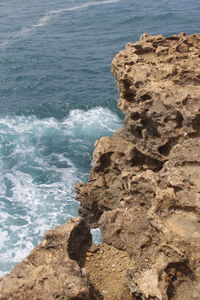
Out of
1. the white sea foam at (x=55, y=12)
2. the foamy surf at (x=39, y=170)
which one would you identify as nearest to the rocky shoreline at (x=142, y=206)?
the foamy surf at (x=39, y=170)

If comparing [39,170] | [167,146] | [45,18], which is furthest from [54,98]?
[45,18]

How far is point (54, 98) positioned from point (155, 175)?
25.3m

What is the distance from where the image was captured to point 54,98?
3541 cm

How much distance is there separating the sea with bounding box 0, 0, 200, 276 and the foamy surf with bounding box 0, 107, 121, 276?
63mm

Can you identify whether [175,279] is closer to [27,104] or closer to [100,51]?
[27,104]

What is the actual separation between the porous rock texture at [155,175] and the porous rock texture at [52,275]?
1.44 metres

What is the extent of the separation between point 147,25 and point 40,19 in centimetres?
1801

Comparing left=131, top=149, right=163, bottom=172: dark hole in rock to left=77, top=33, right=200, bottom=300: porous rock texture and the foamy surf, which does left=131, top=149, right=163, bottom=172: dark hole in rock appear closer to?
left=77, top=33, right=200, bottom=300: porous rock texture

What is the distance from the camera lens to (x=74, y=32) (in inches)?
2052

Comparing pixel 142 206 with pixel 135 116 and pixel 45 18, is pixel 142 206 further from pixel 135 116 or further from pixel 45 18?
pixel 45 18

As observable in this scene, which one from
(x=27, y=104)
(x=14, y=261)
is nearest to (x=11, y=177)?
(x=14, y=261)

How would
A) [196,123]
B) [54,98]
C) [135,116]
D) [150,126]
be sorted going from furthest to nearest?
[54,98], [135,116], [150,126], [196,123]

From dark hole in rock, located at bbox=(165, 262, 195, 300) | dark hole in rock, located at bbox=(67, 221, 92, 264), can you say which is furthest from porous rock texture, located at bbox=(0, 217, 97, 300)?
dark hole in rock, located at bbox=(165, 262, 195, 300)

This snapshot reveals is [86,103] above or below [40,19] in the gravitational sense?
below
